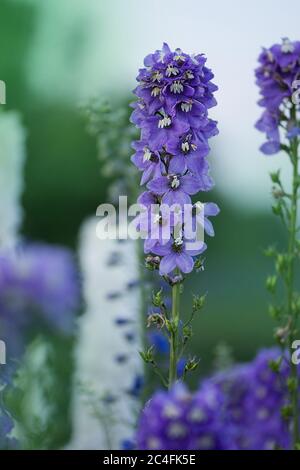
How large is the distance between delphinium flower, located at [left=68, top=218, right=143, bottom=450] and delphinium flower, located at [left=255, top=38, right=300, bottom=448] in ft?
2.89

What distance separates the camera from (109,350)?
4.08 metres

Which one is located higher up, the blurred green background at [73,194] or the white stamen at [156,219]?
the blurred green background at [73,194]

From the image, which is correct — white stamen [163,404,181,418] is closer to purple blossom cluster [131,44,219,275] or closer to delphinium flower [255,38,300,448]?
purple blossom cluster [131,44,219,275]

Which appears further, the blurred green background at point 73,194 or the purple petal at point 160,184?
the blurred green background at point 73,194

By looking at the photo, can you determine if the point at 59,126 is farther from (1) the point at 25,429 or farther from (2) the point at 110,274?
(1) the point at 25,429

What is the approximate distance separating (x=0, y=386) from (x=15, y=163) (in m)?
1.79

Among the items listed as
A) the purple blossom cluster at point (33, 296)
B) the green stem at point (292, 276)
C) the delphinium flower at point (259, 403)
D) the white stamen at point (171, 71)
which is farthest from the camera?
the delphinium flower at point (259, 403)

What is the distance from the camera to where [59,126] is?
1480cm

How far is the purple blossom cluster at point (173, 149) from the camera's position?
Answer: 2.36m

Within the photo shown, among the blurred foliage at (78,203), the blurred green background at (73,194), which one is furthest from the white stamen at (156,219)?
the blurred green background at (73,194)

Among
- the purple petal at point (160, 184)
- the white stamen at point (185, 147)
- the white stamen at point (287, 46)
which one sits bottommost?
the purple petal at point (160, 184)

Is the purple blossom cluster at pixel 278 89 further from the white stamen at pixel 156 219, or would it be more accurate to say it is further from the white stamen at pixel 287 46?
the white stamen at pixel 156 219

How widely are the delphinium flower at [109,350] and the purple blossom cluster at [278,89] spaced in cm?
Result: 105
